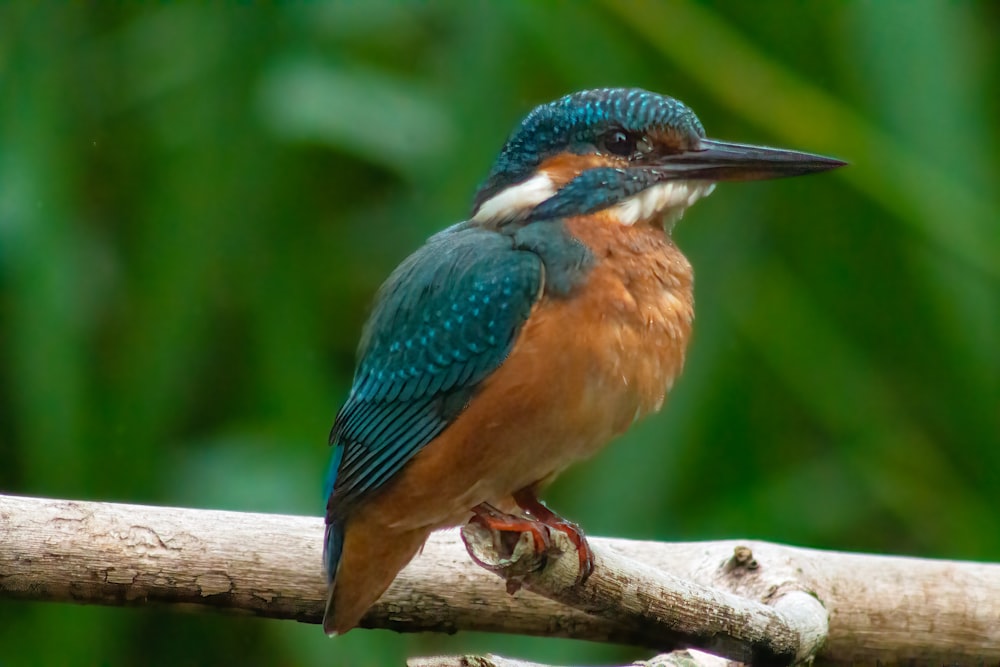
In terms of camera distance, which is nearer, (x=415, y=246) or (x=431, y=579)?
(x=431, y=579)

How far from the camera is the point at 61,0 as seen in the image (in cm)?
308

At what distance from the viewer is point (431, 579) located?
2105mm

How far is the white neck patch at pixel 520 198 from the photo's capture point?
6.82ft

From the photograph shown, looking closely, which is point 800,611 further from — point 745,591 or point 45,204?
point 45,204

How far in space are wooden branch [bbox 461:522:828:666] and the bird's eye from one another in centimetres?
63

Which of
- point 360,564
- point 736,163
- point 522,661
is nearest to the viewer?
point 522,661

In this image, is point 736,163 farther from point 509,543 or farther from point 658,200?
point 509,543

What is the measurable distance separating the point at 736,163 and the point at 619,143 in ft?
0.62

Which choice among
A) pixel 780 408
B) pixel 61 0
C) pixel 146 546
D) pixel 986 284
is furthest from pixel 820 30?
pixel 146 546

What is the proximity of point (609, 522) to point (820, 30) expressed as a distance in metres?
1.28

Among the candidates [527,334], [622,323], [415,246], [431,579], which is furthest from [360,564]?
[415,246]

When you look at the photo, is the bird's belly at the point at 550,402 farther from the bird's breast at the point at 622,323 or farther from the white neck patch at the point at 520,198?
the white neck patch at the point at 520,198

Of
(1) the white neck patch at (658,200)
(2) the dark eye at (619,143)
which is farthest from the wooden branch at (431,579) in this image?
(2) the dark eye at (619,143)

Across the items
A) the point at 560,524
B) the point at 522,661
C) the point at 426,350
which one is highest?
the point at 426,350
